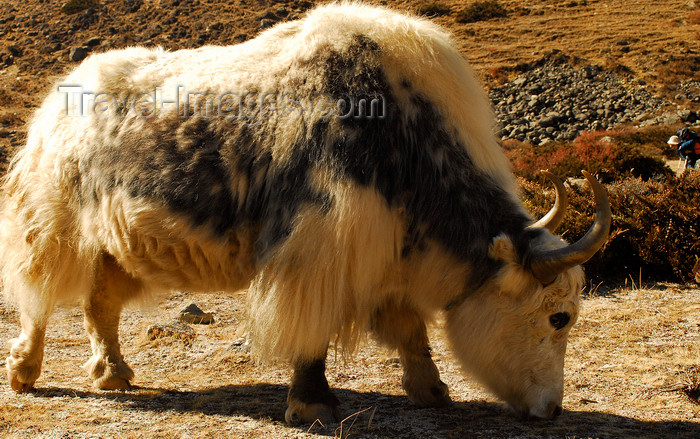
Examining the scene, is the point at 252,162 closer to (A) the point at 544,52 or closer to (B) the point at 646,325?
(B) the point at 646,325

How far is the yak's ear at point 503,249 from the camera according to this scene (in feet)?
10.0

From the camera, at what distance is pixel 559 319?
3.16 metres

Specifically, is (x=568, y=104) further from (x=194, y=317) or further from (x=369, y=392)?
(x=369, y=392)

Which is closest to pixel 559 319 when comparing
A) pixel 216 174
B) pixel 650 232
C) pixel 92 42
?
pixel 216 174

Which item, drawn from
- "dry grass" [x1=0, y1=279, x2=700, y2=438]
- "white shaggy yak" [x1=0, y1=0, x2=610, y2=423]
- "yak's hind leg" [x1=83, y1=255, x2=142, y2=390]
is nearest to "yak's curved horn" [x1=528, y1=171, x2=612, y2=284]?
"white shaggy yak" [x1=0, y1=0, x2=610, y2=423]

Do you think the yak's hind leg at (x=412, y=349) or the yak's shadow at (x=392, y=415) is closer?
the yak's shadow at (x=392, y=415)

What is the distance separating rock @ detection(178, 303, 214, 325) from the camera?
5.80 meters

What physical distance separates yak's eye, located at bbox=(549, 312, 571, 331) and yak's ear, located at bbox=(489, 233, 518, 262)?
1.17 ft

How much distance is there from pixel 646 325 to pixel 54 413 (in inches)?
164

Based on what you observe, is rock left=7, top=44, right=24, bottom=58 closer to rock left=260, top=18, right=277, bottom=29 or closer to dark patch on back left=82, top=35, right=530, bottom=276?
rock left=260, top=18, right=277, bottom=29

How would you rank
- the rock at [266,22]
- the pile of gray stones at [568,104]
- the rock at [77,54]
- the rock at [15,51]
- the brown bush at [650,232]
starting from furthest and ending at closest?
the rock at [266,22] < the rock at [15,51] < the rock at [77,54] < the pile of gray stones at [568,104] < the brown bush at [650,232]

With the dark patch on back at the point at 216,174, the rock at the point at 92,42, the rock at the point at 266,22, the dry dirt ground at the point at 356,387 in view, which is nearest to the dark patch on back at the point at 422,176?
the dark patch on back at the point at 216,174

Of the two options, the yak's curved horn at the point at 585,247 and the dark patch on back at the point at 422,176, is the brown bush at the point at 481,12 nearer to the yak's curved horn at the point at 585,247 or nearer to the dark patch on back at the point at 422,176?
the dark patch on back at the point at 422,176

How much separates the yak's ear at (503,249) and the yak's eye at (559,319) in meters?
0.36
